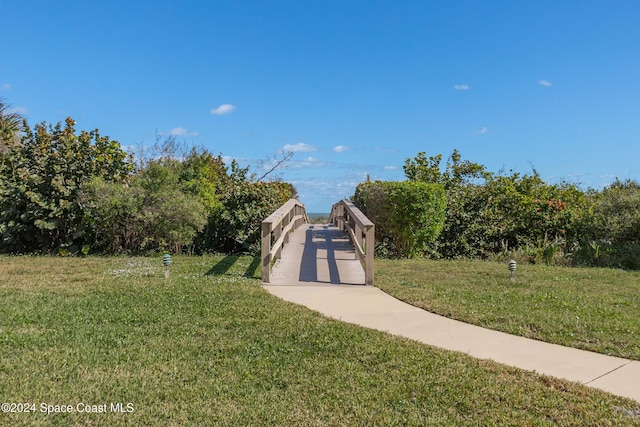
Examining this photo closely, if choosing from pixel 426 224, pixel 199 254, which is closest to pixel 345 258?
pixel 426 224

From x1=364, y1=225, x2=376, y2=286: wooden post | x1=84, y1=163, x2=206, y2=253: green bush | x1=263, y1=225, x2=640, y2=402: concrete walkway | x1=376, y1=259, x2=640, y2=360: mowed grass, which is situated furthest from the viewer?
x1=84, y1=163, x2=206, y2=253: green bush

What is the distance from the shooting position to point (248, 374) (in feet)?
12.8

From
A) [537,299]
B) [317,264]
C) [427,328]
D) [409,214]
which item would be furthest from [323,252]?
[427,328]

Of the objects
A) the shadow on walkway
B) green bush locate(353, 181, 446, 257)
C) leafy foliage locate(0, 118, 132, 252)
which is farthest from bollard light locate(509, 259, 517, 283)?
leafy foliage locate(0, 118, 132, 252)

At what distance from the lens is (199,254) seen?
12328 mm

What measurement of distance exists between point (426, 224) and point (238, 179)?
8775mm

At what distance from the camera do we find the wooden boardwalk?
8234 mm

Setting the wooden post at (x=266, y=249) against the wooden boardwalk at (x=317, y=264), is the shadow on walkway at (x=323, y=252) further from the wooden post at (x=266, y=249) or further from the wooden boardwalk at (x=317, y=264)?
the wooden post at (x=266, y=249)

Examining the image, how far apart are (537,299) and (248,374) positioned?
474 centimetres

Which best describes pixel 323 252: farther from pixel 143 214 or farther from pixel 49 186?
pixel 49 186

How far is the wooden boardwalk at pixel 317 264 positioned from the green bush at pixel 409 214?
47.9 inches

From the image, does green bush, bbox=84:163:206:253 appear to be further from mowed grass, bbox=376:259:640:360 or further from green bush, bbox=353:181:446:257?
mowed grass, bbox=376:259:640:360

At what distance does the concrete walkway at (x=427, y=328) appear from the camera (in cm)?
406

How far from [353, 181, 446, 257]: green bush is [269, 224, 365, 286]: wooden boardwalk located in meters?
1.22
